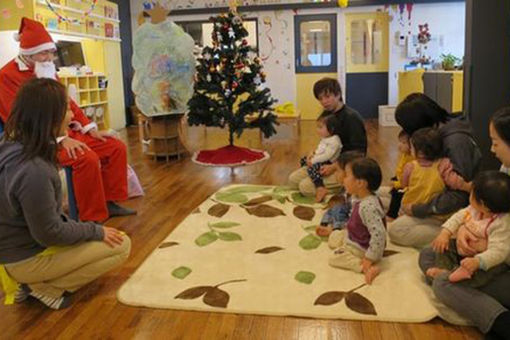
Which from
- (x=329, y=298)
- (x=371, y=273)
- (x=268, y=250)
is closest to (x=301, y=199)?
(x=268, y=250)

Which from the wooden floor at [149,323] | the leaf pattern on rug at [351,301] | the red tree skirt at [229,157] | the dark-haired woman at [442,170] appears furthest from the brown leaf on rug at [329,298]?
the red tree skirt at [229,157]

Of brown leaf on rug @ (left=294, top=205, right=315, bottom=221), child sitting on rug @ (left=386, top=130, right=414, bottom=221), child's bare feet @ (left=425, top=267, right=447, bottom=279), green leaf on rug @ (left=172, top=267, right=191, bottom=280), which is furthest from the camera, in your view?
brown leaf on rug @ (left=294, top=205, right=315, bottom=221)

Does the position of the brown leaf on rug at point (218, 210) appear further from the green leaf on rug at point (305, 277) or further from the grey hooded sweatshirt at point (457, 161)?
the grey hooded sweatshirt at point (457, 161)

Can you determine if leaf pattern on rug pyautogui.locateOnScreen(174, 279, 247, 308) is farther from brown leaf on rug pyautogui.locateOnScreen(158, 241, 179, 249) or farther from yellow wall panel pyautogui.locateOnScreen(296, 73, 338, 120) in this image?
yellow wall panel pyautogui.locateOnScreen(296, 73, 338, 120)

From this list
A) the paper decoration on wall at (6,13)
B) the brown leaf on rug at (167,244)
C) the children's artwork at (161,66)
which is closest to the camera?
the brown leaf on rug at (167,244)

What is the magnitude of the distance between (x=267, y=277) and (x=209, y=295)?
0.29 meters

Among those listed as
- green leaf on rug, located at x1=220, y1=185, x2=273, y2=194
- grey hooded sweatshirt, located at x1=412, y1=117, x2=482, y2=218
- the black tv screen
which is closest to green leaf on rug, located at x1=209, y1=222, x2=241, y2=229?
green leaf on rug, located at x1=220, y1=185, x2=273, y2=194

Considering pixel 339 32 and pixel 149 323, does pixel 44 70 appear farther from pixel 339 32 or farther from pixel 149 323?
pixel 339 32

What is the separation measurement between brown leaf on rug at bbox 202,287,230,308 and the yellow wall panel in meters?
7.82

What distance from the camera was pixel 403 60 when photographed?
920cm

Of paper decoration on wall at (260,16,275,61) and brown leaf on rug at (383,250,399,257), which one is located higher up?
paper decoration on wall at (260,16,275,61)

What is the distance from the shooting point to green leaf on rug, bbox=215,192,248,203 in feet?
11.4

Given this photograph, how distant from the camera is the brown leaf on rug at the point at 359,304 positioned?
1872 millimetres

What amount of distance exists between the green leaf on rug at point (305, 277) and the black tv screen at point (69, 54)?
6.19m
